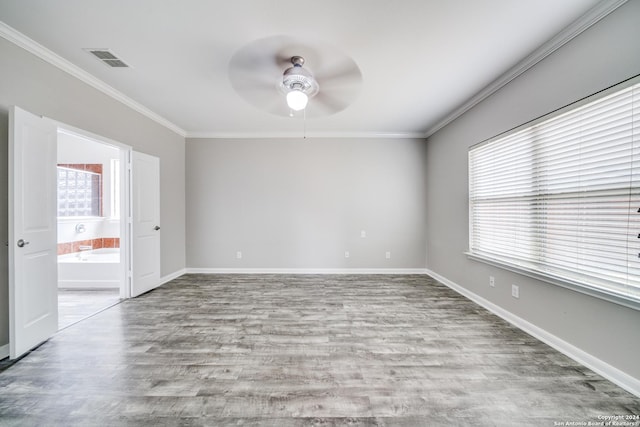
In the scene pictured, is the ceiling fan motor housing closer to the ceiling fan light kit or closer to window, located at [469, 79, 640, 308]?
the ceiling fan light kit

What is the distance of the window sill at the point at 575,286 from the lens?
5.24 ft

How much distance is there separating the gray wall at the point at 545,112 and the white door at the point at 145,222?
15.8 feet

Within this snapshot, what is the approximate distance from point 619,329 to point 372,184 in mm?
3507

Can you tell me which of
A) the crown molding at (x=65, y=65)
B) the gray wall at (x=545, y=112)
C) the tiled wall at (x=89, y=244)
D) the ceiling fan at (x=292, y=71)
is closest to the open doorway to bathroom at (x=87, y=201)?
the tiled wall at (x=89, y=244)

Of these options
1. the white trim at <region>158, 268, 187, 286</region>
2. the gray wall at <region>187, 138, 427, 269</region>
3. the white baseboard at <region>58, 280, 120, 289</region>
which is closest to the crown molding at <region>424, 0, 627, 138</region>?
the gray wall at <region>187, 138, 427, 269</region>

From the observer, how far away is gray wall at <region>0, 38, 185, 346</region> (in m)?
2.04

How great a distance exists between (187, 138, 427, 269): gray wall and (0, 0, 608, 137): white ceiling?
5.36 feet

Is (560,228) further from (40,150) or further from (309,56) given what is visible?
(40,150)

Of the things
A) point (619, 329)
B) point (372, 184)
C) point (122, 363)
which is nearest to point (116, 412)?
point (122, 363)

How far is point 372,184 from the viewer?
471cm

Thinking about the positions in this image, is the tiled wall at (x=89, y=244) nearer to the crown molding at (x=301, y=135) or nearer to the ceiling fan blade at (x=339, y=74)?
the crown molding at (x=301, y=135)

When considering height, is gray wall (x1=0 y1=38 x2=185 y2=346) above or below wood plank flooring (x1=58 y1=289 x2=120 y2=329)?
above

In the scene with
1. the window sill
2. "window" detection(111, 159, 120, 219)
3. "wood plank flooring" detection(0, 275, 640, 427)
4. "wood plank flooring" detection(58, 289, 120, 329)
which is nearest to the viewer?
"wood plank flooring" detection(0, 275, 640, 427)

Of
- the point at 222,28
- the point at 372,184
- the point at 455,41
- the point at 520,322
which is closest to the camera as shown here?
the point at 222,28
